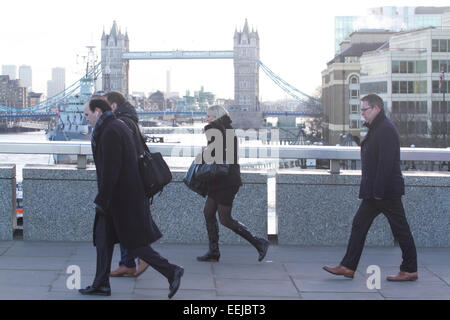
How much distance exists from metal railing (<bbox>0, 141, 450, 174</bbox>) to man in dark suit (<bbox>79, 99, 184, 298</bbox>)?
71.6 inches

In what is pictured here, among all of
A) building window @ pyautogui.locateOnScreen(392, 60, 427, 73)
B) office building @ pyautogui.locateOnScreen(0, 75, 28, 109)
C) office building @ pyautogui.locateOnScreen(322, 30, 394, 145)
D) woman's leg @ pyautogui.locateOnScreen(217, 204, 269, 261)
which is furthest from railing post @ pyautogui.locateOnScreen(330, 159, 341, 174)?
office building @ pyautogui.locateOnScreen(0, 75, 28, 109)

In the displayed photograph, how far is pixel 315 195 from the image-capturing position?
6758mm

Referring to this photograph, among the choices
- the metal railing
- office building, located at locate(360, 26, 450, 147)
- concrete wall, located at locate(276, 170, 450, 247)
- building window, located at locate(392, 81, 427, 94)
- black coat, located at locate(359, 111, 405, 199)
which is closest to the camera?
black coat, located at locate(359, 111, 405, 199)

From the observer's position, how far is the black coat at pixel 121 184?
469 centimetres

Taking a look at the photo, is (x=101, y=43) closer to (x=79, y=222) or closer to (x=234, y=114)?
(x=234, y=114)

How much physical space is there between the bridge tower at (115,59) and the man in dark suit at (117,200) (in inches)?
4439

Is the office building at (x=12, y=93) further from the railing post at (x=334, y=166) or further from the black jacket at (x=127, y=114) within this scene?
the black jacket at (x=127, y=114)

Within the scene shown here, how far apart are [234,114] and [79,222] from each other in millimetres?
96911

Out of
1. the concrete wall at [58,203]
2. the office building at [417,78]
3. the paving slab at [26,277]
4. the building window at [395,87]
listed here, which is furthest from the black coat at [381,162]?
the building window at [395,87]

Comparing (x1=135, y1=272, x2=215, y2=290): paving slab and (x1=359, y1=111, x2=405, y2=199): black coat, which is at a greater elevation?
(x1=359, y1=111, x2=405, y2=199): black coat

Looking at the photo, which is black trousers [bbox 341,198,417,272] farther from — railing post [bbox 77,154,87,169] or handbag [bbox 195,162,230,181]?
railing post [bbox 77,154,87,169]

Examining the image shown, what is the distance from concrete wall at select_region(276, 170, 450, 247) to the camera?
675 cm

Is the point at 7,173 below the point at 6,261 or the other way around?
the other way around
